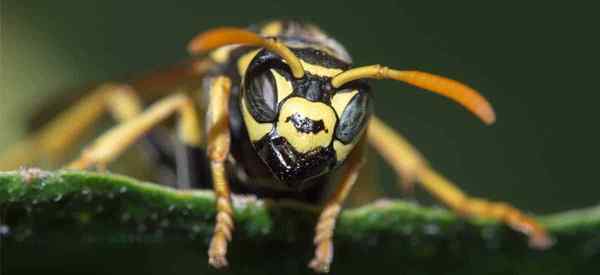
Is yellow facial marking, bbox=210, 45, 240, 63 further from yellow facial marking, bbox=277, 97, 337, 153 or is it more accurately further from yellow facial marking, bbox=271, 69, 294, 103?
yellow facial marking, bbox=277, 97, 337, 153

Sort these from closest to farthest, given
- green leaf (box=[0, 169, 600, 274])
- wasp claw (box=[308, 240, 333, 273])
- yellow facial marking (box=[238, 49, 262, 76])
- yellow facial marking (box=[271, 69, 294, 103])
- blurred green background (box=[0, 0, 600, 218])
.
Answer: green leaf (box=[0, 169, 600, 274])
yellow facial marking (box=[271, 69, 294, 103])
wasp claw (box=[308, 240, 333, 273])
yellow facial marking (box=[238, 49, 262, 76])
blurred green background (box=[0, 0, 600, 218])

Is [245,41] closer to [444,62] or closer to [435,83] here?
[435,83]

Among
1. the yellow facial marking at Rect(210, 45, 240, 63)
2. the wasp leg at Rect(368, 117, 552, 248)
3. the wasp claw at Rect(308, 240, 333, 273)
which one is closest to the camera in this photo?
the wasp claw at Rect(308, 240, 333, 273)

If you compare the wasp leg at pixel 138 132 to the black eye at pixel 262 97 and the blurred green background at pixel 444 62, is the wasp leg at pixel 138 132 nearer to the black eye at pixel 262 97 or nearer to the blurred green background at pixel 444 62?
the black eye at pixel 262 97

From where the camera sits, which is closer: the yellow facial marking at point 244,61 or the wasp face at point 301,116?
the wasp face at point 301,116

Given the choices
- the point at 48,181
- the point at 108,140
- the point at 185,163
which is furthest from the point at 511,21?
the point at 48,181

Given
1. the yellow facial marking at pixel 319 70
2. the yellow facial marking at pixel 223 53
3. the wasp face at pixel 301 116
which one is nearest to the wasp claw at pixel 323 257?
the wasp face at pixel 301 116

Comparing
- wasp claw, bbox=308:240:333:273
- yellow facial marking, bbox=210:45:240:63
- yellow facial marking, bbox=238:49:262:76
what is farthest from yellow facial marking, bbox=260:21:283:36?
wasp claw, bbox=308:240:333:273

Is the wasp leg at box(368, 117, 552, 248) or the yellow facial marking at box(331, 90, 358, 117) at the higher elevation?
the yellow facial marking at box(331, 90, 358, 117)

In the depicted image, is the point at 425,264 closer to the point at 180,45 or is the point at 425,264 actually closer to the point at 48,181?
the point at 48,181
